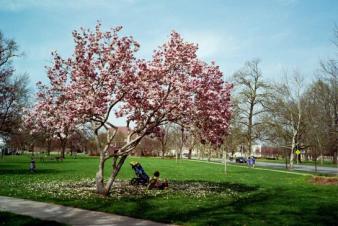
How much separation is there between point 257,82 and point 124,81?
47337 millimetres

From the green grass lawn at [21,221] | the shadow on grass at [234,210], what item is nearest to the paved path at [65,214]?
the green grass lawn at [21,221]

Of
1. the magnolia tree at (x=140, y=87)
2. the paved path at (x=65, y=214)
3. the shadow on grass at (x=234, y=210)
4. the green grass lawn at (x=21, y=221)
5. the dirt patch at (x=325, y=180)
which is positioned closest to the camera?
the green grass lawn at (x=21, y=221)

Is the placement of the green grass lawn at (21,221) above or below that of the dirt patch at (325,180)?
below

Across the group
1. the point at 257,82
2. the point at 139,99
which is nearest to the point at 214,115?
the point at 139,99

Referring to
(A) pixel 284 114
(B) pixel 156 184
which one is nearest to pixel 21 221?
(B) pixel 156 184

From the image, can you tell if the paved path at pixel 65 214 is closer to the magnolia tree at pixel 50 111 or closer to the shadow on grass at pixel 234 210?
the shadow on grass at pixel 234 210

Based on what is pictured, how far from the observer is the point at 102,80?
16109 millimetres

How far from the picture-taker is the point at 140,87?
16000 millimetres

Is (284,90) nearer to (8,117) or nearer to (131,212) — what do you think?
(8,117)

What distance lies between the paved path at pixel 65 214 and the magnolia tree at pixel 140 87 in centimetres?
376

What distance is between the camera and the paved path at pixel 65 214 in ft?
34.0

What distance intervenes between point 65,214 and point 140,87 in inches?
254

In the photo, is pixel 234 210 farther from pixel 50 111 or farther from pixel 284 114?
pixel 284 114

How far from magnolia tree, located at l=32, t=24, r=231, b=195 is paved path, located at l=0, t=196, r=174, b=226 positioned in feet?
12.3
